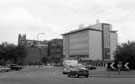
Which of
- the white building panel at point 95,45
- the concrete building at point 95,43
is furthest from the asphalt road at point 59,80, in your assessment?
A: the concrete building at point 95,43

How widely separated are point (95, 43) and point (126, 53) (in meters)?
90.2

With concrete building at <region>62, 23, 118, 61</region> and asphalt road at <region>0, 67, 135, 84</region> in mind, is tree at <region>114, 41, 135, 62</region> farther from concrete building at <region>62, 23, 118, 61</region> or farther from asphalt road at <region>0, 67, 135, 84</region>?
concrete building at <region>62, 23, 118, 61</region>

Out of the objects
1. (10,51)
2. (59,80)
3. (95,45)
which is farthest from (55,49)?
(59,80)

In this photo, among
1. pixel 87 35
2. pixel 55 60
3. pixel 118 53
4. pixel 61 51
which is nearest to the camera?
pixel 118 53

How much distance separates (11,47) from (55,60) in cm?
7765

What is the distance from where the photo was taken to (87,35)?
470ft

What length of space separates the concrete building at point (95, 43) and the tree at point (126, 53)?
276 feet

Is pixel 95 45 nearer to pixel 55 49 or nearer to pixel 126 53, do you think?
pixel 55 49

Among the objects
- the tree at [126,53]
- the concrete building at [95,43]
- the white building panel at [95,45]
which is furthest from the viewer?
the concrete building at [95,43]

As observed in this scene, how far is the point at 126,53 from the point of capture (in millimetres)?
54000

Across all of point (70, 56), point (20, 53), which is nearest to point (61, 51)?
point (70, 56)

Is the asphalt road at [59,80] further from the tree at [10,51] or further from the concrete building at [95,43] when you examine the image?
the concrete building at [95,43]

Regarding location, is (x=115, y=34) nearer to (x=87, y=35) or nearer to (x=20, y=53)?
(x=87, y=35)

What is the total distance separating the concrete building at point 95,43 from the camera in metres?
142
